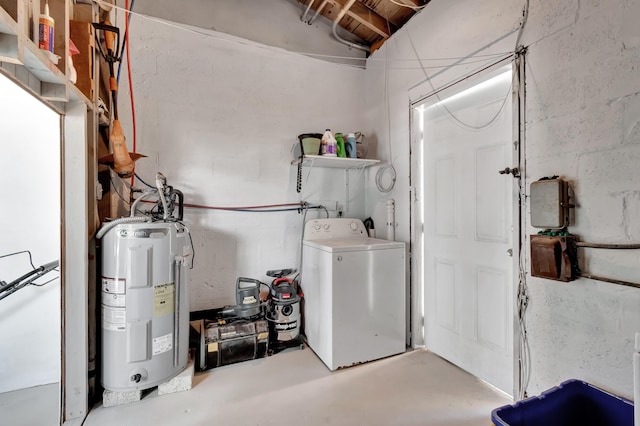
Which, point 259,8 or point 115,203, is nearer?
point 115,203

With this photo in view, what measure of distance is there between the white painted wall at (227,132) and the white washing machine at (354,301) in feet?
2.00

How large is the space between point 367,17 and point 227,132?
1.80 metres

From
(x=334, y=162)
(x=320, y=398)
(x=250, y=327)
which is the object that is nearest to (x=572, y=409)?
(x=320, y=398)

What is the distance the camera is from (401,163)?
105 inches

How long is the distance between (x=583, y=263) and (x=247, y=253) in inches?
93.7

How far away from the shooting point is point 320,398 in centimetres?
184

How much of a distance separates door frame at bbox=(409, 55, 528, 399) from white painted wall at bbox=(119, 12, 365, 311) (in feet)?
2.98

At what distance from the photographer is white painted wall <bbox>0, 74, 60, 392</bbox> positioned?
181cm

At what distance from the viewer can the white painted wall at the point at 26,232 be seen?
181cm

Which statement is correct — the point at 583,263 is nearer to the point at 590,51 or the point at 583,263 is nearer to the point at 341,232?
the point at 590,51

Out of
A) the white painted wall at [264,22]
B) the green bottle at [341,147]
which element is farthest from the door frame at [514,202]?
the white painted wall at [264,22]

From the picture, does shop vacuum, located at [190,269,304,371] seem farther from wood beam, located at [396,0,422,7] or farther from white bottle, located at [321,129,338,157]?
wood beam, located at [396,0,422,7]

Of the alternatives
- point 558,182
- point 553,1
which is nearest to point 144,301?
point 558,182

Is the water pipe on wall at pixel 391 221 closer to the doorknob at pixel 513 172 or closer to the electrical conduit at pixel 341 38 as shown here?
the doorknob at pixel 513 172
